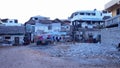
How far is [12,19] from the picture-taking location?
10312 cm

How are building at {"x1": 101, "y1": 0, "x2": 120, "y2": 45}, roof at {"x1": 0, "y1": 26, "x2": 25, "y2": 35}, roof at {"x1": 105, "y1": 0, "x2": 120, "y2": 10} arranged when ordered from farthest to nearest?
roof at {"x1": 0, "y1": 26, "x2": 25, "y2": 35} < roof at {"x1": 105, "y1": 0, "x2": 120, "y2": 10} < building at {"x1": 101, "y1": 0, "x2": 120, "y2": 45}

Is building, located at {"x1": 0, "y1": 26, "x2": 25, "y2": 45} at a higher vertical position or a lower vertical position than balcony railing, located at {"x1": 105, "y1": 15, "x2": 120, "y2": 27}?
lower

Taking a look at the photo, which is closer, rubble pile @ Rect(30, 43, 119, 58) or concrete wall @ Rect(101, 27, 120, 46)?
rubble pile @ Rect(30, 43, 119, 58)

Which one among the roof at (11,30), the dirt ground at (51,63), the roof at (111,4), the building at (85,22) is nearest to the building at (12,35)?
the roof at (11,30)

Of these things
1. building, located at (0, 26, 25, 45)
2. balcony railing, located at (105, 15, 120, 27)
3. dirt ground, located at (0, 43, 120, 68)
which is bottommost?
dirt ground, located at (0, 43, 120, 68)

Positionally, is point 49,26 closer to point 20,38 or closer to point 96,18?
point 96,18

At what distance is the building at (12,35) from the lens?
6444 centimetres

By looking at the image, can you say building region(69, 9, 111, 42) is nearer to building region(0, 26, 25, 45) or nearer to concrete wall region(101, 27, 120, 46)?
building region(0, 26, 25, 45)

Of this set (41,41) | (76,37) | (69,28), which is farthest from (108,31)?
(69,28)

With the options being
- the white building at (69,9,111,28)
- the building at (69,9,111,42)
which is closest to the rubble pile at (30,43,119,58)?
the building at (69,9,111,42)

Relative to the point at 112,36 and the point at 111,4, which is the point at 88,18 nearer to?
the point at 111,4

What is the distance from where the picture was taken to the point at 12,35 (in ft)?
218

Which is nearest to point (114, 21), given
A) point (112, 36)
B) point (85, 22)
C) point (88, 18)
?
point (112, 36)

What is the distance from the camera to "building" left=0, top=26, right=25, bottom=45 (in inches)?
2537
